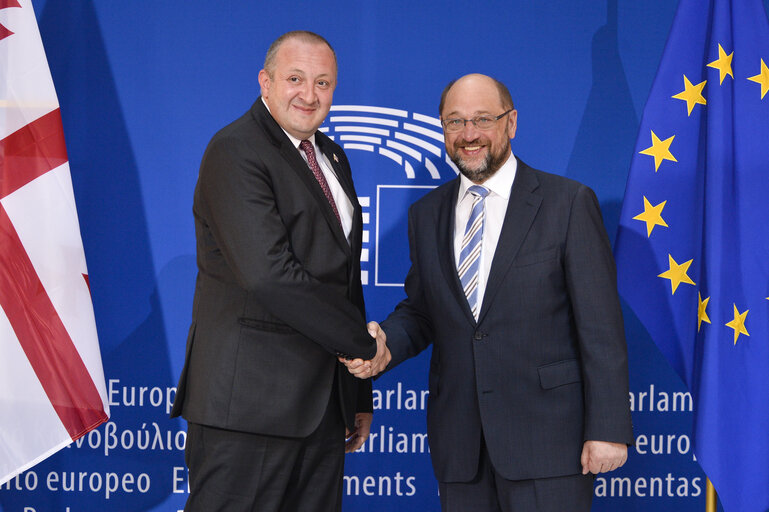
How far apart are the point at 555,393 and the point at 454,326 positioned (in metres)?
0.37

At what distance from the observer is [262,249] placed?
2012 millimetres

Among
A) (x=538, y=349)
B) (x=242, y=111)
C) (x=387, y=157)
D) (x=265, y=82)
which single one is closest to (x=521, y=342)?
(x=538, y=349)

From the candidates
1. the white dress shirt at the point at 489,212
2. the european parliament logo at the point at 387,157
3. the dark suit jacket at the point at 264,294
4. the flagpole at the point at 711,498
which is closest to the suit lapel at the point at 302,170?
the dark suit jacket at the point at 264,294

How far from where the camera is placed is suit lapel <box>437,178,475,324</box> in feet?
7.56

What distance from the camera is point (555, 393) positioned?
2.24 metres

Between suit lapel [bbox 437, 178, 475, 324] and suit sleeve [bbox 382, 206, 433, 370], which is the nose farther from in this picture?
suit sleeve [bbox 382, 206, 433, 370]

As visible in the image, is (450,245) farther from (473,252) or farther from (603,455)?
(603,455)

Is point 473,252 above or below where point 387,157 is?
below

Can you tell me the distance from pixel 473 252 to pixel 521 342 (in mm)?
322

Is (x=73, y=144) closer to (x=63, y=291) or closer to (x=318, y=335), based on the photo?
(x=63, y=291)

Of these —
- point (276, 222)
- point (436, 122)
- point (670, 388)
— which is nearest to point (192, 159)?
point (436, 122)

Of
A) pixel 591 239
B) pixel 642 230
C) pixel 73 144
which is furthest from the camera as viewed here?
pixel 73 144

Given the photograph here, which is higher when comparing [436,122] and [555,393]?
[436,122]

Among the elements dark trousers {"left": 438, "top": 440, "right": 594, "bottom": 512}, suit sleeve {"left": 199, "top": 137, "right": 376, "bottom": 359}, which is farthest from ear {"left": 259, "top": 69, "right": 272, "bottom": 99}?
dark trousers {"left": 438, "top": 440, "right": 594, "bottom": 512}
